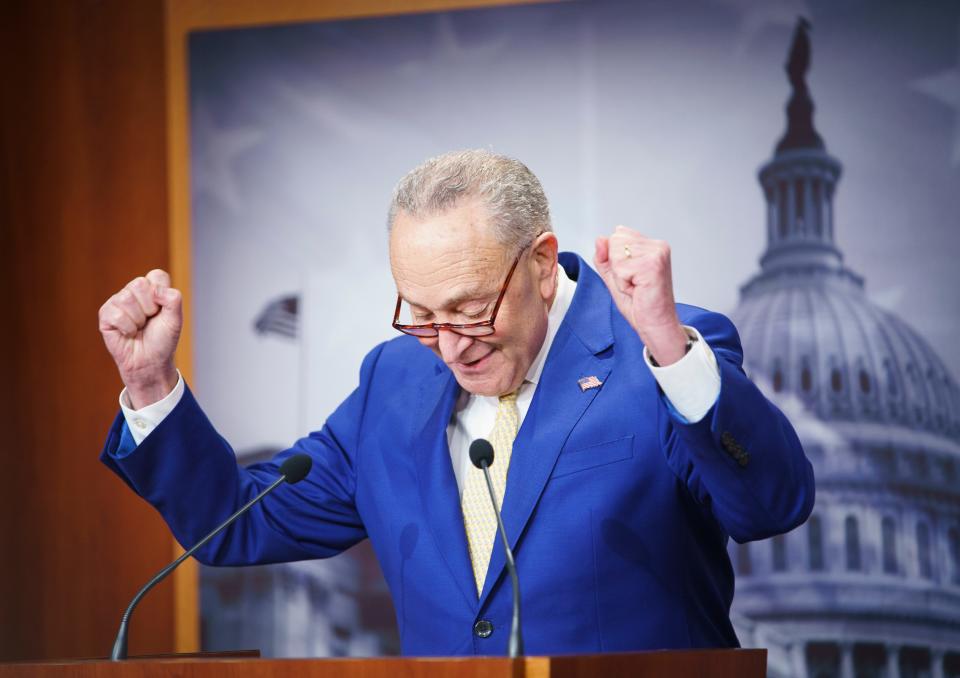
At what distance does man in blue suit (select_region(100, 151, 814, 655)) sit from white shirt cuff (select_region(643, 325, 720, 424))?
142 millimetres

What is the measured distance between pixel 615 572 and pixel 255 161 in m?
2.52

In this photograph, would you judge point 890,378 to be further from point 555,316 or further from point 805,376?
point 555,316

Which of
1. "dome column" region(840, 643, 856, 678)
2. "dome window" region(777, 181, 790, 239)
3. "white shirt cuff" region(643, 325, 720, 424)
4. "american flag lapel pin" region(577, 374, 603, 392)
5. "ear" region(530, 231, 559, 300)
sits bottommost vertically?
"dome column" region(840, 643, 856, 678)

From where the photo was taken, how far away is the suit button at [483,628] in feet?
6.75

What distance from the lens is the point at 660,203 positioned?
3828 mm

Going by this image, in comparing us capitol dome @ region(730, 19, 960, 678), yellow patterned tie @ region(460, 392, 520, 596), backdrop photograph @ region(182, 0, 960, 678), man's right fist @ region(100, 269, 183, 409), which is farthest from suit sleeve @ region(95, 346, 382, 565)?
us capitol dome @ region(730, 19, 960, 678)

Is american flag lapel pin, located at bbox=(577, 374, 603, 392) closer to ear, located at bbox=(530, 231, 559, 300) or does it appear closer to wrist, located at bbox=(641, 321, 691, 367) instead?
ear, located at bbox=(530, 231, 559, 300)

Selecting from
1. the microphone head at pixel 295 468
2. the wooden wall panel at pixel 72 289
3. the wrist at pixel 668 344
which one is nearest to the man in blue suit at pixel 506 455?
the wrist at pixel 668 344

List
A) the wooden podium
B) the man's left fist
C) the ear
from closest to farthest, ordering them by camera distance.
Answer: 1. the wooden podium
2. the man's left fist
3. the ear

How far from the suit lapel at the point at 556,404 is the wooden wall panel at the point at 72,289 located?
7.62 ft

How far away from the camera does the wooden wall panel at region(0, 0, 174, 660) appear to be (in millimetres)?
4133

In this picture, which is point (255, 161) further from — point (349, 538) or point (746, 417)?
point (746, 417)

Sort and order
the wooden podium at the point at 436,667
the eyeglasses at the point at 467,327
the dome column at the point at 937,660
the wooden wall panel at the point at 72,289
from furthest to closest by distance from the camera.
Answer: the wooden wall panel at the point at 72,289 < the dome column at the point at 937,660 < the eyeglasses at the point at 467,327 < the wooden podium at the point at 436,667

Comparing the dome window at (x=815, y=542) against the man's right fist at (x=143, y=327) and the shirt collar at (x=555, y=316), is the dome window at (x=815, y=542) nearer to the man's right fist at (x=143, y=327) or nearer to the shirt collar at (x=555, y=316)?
the shirt collar at (x=555, y=316)
